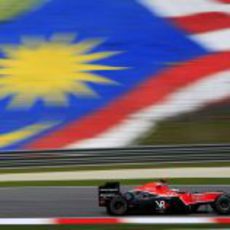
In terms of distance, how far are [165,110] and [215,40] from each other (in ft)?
10.7

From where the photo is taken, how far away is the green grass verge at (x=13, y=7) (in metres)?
21.6

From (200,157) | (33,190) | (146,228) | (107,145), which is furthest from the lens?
(107,145)

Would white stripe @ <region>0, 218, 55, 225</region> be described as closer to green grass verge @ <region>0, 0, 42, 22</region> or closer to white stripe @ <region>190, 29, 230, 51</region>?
white stripe @ <region>190, 29, 230, 51</region>

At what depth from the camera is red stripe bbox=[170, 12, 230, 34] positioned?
2130 cm

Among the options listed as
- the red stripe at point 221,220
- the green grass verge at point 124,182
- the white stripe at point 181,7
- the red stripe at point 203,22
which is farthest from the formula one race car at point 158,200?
the white stripe at point 181,7

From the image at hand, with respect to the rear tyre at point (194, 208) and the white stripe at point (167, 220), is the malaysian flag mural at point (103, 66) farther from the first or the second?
the white stripe at point (167, 220)

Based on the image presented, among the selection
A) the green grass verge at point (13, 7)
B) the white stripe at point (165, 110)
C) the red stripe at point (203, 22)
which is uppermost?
the green grass verge at point (13, 7)

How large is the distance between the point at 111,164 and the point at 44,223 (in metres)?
9.08

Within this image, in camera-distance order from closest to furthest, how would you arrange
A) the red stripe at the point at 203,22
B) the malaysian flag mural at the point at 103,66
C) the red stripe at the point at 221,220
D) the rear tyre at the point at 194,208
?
1. the red stripe at the point at 221,220
2. the rear tyre at the point at 194,208
3. the malaysian flag mural at the point at 103,66
4. the red stripe at the point at 203,22

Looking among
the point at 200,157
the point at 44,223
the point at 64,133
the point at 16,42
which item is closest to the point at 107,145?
the point at 64,133

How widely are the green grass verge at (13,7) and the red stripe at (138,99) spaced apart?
15.8 ft

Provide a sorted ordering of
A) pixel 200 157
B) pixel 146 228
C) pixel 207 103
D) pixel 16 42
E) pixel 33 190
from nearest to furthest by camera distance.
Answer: pixel 146 228
pixel 33 190
pixel 200 157
pixel 207 103
pixel 16 42

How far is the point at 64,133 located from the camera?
19.5 meters

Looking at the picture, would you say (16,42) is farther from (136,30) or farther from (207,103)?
(207,103)
